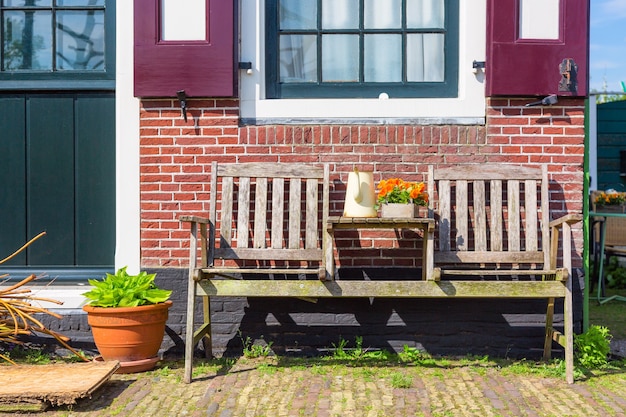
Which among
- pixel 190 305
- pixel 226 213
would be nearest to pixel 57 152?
pixel 226 213

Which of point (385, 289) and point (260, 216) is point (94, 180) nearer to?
point (260, 216)

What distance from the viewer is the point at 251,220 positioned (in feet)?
16.5

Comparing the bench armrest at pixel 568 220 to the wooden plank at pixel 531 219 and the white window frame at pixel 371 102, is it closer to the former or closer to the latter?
the wooden plank at pixel 531 219

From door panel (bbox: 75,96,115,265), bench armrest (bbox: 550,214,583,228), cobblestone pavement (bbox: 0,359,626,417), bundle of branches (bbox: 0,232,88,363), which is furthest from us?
door panel (bbox: 75,96,115,265)

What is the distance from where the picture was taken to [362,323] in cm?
503

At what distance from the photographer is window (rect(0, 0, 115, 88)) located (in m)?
5.37

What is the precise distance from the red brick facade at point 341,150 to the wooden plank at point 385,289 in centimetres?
64

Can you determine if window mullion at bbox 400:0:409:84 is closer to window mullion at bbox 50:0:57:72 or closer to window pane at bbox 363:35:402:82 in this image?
window pane at bbox 363:35:402:82

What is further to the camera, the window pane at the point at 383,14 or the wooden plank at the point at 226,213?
the window pane at the point at 383,14

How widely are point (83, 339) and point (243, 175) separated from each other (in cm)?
153

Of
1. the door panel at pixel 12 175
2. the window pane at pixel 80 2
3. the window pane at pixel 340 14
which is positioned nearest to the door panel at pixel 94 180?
the door panel at pixel 12 175

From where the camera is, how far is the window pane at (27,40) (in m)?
5.39

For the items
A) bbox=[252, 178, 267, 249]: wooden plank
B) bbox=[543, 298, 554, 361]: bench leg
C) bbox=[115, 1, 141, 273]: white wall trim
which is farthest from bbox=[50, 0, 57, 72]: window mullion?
bbox=[543, 298, 554, 361]: bench leg

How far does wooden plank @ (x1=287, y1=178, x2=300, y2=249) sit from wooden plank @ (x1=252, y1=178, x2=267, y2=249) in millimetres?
160
